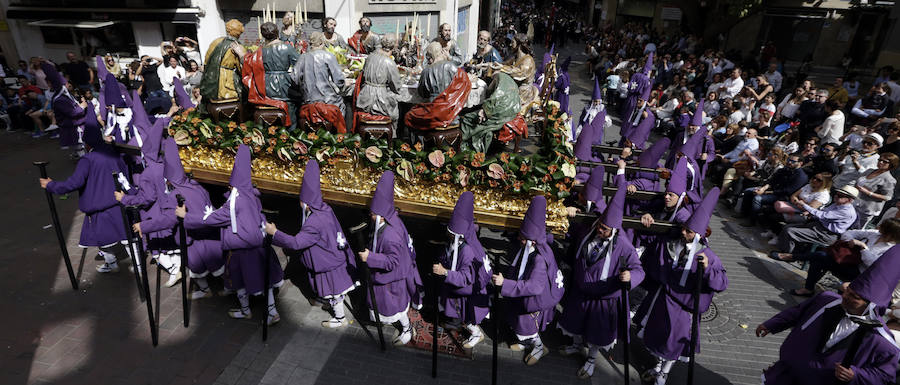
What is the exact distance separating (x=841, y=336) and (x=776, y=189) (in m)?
6.22

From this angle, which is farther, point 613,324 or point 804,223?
point 804,223

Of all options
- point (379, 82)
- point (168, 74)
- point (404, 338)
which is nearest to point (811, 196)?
point (404, 338)

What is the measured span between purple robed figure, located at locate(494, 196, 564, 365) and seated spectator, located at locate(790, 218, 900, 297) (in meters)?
4.17

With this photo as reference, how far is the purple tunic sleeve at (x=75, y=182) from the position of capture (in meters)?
6.20

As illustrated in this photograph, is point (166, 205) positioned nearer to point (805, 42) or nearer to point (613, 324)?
point (613, 324)

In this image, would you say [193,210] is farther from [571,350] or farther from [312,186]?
[571,350]

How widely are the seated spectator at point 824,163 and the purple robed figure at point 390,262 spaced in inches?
324

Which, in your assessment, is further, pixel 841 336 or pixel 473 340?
pixel 473 340

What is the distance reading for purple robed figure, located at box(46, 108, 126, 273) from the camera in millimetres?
6453

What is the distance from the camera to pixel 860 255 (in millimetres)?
6270

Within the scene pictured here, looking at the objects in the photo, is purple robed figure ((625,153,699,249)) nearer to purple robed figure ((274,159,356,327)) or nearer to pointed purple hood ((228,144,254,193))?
purple robed figure ((274,159,356,327))

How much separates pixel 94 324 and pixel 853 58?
28.1 metres

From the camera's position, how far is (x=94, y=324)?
609cm

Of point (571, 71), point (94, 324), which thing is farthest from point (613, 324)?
point (571, 71)
